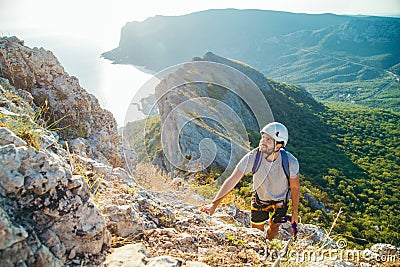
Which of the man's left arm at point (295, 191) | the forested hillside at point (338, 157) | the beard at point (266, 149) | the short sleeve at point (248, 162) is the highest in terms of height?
the beard at point (266, 149)

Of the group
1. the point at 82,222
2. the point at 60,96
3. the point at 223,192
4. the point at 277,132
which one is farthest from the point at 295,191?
the point at 60,96

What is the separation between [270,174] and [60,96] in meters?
4.77

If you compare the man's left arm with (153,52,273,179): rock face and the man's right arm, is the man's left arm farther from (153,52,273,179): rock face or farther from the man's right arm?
(153,52,273,179): rock face

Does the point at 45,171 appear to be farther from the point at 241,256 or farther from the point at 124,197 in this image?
the point at 241,256

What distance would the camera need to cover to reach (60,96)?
618cm

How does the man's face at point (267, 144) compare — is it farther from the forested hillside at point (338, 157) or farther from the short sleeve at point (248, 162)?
the forested hillside at point (338, 157)

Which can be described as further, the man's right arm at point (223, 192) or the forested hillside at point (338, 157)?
the forested hillside at point (338, 157)

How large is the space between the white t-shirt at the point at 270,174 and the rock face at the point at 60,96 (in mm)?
3072

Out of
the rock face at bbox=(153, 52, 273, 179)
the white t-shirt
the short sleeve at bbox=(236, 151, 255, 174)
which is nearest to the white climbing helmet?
the white t-shirt

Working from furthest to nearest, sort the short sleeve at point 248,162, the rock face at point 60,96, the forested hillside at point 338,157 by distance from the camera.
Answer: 1. the forested hillside at point 338,157
2. the rock face at point 60,96
3. the short sleeve at point 248,162

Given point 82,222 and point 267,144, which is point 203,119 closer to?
point 267,144

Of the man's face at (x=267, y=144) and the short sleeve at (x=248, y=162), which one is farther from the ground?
the man's face at (x=267, y=144)

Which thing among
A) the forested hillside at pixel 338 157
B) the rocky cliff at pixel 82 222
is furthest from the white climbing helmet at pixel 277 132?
the forested hillside at pixel 338 157

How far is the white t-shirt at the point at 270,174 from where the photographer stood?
14.0 feet
